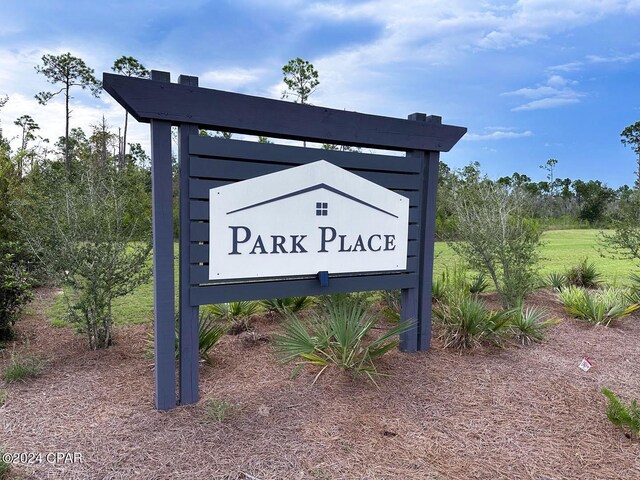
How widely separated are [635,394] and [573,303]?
2.69 meters

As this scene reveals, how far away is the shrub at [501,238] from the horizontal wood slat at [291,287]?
8.60 feet

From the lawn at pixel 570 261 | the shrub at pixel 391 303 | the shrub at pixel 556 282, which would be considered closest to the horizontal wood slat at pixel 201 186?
the shrub at pixel 391 303

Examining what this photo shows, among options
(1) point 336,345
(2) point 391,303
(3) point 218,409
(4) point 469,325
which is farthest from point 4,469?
(2) point 391,303

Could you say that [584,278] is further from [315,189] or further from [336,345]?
[315,189]

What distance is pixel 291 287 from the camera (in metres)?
3.78

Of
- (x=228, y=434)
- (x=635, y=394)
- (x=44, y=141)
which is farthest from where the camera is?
(x=44, y=141)

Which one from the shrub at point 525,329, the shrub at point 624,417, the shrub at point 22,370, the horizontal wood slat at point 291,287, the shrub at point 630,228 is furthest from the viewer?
the shrub at point 630,228

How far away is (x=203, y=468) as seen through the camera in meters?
2.51

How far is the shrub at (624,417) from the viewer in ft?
9.84

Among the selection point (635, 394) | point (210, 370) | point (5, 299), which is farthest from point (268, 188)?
point (635, 394)

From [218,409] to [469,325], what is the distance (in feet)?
9.22

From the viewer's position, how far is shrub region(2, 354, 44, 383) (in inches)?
145

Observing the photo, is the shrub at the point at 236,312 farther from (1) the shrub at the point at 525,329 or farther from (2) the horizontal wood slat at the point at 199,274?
(1) the shrub at the point at 525,329

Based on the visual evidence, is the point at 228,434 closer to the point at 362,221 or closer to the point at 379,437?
the point at 379,437
